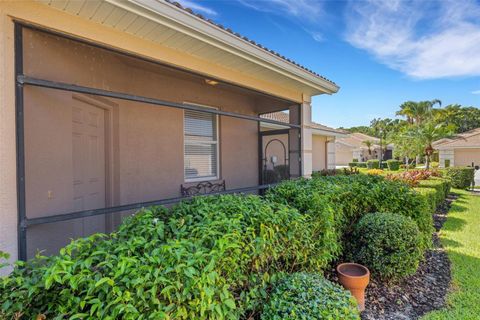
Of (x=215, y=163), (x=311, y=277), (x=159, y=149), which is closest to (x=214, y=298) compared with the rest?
(x=311, y=277)

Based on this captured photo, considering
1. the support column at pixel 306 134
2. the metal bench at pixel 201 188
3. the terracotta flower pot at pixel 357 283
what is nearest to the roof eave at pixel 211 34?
the support column at pixel 306 134

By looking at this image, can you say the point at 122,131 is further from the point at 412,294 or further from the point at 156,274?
the point at 412,294

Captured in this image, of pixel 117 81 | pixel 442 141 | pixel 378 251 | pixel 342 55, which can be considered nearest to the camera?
pixel 378 251

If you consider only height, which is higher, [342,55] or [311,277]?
[342,55]

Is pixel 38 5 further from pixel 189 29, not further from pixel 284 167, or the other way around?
pixel 284 167

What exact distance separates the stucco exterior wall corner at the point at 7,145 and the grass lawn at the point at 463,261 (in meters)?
4.36

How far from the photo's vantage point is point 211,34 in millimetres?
3270

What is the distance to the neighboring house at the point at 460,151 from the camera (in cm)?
2169

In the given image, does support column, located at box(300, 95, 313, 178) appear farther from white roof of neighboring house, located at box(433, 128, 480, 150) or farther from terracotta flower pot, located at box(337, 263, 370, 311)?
white roof of neighboring house, located at box(433, 128, 480, 150)

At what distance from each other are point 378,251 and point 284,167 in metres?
4.13

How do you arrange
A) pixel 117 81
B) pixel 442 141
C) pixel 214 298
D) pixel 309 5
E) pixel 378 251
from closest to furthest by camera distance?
pixel 214 298 < pixel 378 251 < pixel 117 81 < pixel 309 5 < pixel 442 141

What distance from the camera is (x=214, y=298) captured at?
164 cm

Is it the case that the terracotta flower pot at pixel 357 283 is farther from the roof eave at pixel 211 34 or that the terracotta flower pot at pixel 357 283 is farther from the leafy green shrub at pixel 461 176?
the leafy green shrub at pixel 461 176

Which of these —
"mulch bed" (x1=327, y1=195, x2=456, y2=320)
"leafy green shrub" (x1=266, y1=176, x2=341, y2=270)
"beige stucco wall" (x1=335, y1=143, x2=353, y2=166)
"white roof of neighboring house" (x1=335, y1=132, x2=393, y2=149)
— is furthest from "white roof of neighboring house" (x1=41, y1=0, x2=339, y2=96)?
"beige stucco wall" (x1=335, y1=143, x2=353, y2=166)
